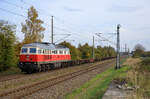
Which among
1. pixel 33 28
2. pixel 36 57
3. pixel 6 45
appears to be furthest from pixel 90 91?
pixel 33 28

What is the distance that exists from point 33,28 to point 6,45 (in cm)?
1057

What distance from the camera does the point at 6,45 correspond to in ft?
69.2

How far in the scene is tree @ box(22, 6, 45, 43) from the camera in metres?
30.3

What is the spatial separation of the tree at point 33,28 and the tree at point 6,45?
807 centimetres

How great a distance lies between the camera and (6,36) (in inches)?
841

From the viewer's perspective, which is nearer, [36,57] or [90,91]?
[90,91]

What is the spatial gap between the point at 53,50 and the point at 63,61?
491 cm

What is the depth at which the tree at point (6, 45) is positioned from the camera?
808 inches

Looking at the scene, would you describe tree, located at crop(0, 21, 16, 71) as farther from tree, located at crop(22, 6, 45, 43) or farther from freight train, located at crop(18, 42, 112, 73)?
tree, located at crop(22, 6, 45, 43)

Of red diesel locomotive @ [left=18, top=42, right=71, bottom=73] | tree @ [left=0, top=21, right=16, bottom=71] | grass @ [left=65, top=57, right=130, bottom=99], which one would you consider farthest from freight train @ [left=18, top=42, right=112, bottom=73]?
grass @ [left=65, top=57, right=130, bottom=99]

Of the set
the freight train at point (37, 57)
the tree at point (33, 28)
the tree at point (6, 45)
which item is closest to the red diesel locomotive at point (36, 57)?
the freight train at point (37, 57)

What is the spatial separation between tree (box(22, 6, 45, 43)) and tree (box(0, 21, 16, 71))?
8.07 meters

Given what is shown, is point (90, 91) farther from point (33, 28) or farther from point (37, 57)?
point (33, 28)

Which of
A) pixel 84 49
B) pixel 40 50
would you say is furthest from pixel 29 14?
pixel 84 49
